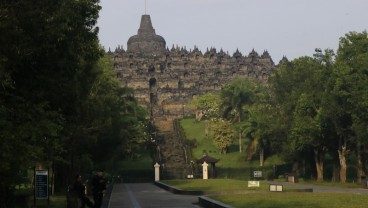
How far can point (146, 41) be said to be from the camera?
156500 millimetres

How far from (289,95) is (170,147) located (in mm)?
25612

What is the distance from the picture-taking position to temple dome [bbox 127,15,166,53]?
154875 mm

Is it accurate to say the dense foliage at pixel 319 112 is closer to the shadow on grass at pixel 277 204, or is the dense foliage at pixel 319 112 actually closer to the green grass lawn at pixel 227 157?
the green grass lawn at pixel 227 157

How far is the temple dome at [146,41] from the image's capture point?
6097 inches

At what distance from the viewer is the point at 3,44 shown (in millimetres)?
15516

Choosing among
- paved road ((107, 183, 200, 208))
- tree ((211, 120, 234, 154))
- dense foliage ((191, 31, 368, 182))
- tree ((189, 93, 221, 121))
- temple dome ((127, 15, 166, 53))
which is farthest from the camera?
temple dome ((127, 15, 166, 53))

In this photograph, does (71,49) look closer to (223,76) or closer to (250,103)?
(250,103)

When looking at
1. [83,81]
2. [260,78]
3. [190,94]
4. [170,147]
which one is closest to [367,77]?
[83,81]

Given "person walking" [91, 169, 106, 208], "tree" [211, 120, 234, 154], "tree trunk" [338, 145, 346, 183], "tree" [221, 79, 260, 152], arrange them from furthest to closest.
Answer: "tree" [221, 79, 260, 152] < "tree" [211, 120, 234, 154] < "tree trunk" [338, 145, 346, 183] < "person walking" [91, 169, 106, 208]

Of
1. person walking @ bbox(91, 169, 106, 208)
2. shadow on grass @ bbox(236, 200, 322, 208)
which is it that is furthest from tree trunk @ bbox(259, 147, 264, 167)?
person walking @ bbox(91, 169, 106, 208)

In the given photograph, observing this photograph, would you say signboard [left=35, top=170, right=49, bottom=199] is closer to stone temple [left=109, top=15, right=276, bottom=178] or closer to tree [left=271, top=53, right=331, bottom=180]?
tree [left=271, top=53, right=331, bottom=180]

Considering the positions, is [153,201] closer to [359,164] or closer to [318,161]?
[359,164]

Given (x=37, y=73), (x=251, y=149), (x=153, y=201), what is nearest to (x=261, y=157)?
(x=251, y=149)

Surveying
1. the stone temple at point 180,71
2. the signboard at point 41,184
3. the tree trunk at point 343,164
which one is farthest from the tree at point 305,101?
the stone temple at point 180,71
